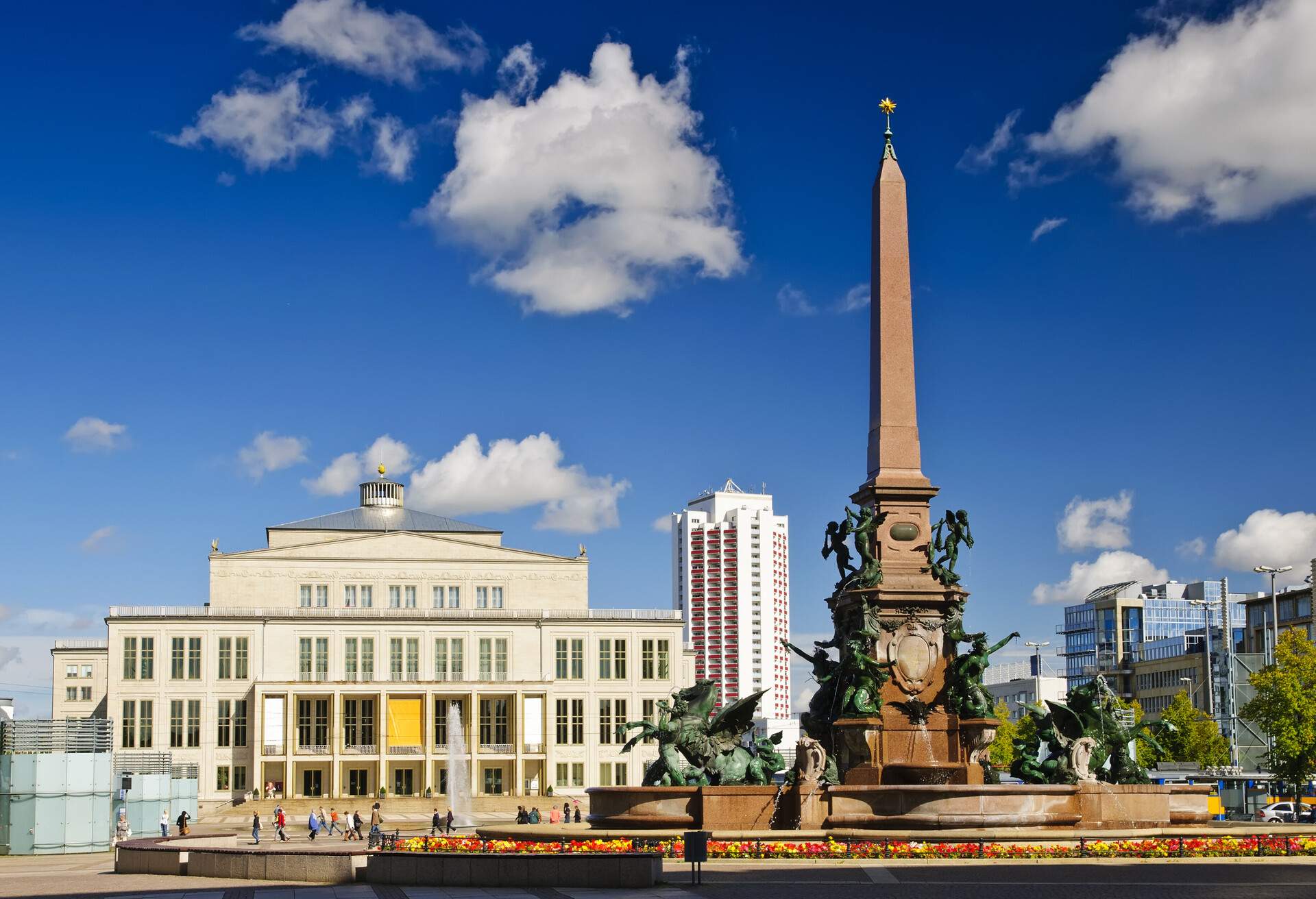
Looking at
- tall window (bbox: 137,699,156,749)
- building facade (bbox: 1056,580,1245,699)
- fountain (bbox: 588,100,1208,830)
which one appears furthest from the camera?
building facade (bbox: 1056,580,1245,699)

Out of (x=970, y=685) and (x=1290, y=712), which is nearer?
(x=970, y=685)

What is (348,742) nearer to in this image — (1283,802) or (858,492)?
(1283,802)

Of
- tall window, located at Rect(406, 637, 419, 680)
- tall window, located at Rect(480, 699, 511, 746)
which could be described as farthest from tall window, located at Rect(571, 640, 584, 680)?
tall window, located at Rect(406, 637, 419, 680)

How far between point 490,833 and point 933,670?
409 inches

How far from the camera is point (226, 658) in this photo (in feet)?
326

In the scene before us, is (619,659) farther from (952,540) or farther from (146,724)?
(952,540)

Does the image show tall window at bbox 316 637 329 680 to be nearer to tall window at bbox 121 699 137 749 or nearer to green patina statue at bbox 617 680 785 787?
tall window at bbox 121 699 137 749

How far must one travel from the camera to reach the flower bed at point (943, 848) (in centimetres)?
2895

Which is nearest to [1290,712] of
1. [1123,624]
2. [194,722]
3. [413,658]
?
[413,658]

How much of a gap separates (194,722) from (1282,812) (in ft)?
208

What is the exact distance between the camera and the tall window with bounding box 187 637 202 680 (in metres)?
98.9

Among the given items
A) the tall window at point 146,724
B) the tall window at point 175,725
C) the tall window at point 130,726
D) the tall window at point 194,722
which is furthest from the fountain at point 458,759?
the tall window at point 130,726

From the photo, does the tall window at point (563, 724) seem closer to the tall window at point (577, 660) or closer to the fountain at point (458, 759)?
the tall window at point (577, 660)

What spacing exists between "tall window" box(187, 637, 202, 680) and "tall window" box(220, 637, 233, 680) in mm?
1273
